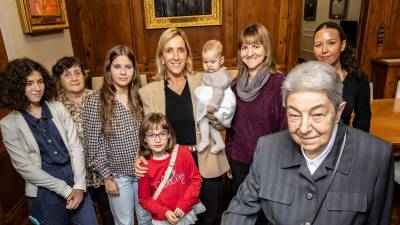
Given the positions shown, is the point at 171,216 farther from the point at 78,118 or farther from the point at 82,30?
the point at 82,30

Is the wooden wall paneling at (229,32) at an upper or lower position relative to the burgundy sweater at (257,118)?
upper

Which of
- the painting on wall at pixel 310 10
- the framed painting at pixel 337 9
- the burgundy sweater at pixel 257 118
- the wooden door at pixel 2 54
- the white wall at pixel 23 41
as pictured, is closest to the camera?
the burgundy sweater at pixel 257 118

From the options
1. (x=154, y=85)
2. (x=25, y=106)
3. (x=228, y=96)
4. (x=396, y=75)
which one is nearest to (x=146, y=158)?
(x=154, y=85)

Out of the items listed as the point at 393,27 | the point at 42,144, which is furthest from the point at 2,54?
the point at 393,27

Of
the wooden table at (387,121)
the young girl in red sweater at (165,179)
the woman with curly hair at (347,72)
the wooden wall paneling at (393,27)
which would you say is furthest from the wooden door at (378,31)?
the young girl in red sweater at (165,179)

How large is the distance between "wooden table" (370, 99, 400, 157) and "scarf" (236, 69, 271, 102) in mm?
981

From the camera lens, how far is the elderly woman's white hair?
3.20 ft

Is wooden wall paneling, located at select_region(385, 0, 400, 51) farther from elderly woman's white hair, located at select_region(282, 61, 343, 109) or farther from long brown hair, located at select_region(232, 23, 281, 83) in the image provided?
elderly woman's white hair, located at select_region(282, 61, 343, 109)

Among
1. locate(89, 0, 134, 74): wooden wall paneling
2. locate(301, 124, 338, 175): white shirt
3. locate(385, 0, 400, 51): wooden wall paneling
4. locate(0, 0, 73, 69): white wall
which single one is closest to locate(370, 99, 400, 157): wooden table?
locate(301, 124, 338, 175): white shirt

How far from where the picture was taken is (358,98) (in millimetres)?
1767

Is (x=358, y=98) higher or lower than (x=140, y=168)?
higher

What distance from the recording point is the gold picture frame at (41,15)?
8.32 feet

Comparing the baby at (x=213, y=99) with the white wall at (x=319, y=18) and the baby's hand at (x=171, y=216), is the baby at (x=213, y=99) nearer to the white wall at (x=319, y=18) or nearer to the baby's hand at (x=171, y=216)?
the baby's hand at (x=171, y=216)

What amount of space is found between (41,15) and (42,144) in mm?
1745
